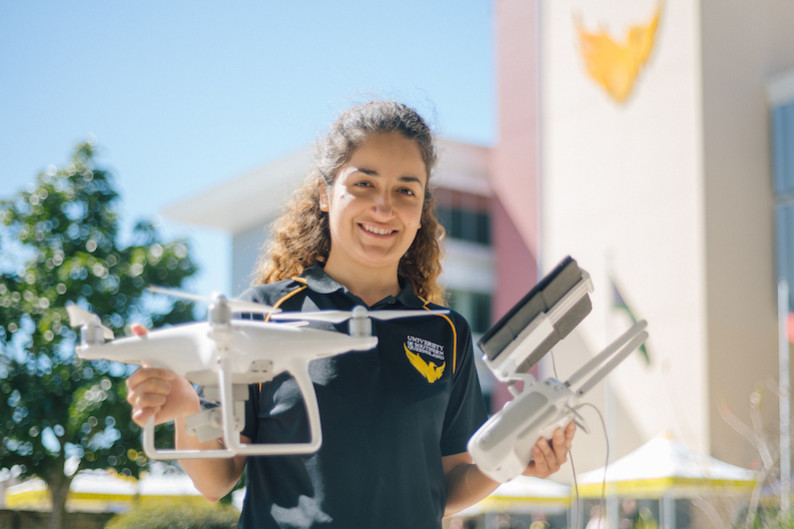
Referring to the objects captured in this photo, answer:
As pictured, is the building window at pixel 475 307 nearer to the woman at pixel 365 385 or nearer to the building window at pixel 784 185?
the building window at pixel 784 185

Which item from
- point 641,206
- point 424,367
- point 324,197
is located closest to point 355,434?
point 424,367

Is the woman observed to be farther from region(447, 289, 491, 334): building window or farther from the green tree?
region(447, 289, 491, 334): building window

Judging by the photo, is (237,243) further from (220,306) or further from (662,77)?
(220,306)

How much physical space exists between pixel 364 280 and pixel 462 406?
0.38m

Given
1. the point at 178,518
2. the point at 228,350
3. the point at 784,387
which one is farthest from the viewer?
the point at 784,387

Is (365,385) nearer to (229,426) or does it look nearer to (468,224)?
(229,426)

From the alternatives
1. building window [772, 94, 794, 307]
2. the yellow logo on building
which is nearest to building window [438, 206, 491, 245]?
the yellow logo on building

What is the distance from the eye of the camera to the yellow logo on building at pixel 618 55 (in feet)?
66.7

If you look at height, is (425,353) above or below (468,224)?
below

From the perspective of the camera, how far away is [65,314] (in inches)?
464

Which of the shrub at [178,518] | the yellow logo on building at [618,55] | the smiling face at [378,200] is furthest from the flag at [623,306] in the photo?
the smiling face at [378,200]

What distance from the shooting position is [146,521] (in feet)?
31.6

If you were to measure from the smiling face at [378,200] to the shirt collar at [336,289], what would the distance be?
0.08 m

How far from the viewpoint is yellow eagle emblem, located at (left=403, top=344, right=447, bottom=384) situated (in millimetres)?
2043
